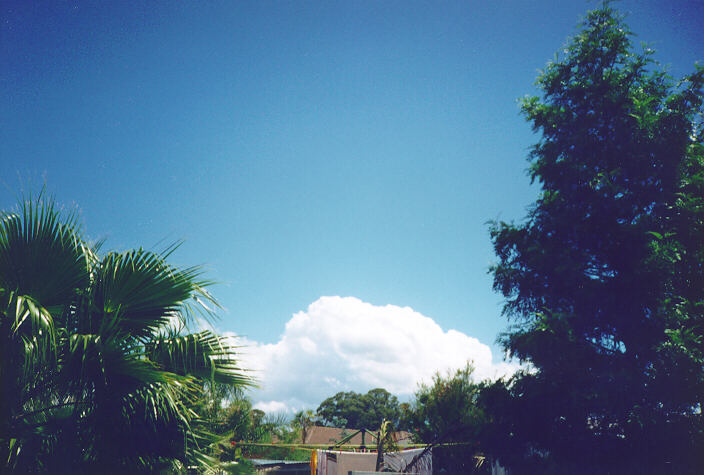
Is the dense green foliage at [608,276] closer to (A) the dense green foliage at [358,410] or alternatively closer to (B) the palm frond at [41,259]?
(B) the palm frond at [41,259]

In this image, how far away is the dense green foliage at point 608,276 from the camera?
10.4 metres

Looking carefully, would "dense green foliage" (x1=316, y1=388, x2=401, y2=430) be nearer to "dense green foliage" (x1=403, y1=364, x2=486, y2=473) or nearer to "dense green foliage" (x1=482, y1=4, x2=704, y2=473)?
"dense green foliage" (x1=403, y1=364, x2=486, y2=473)

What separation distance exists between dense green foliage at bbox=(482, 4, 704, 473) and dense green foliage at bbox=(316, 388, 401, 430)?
5789cm

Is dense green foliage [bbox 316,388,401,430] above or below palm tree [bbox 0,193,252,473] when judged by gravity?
below

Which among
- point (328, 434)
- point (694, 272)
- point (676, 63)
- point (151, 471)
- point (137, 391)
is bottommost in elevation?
point (328, 434)

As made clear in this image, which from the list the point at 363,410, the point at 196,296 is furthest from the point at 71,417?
the point at 363,410

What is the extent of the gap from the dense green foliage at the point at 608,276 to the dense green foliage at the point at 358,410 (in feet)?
190

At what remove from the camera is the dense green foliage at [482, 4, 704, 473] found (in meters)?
10.4

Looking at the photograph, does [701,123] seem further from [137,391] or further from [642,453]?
[137,391]

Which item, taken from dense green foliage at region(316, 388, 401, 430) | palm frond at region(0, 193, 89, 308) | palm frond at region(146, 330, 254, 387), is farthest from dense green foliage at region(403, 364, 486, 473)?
dense green foliage at region(316, 388, 401, 430)

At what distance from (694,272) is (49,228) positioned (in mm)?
13498

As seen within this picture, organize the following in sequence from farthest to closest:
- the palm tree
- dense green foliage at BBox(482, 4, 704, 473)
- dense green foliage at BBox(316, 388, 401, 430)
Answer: dense green foliage at BBox(316, 388, 401, 430)
dense green foliage at BBox(482, 4, 704, 473)
the palm tree

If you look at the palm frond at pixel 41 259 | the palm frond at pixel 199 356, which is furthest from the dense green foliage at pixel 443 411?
the palm frond at pixel 41 259

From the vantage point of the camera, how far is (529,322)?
1249cm
